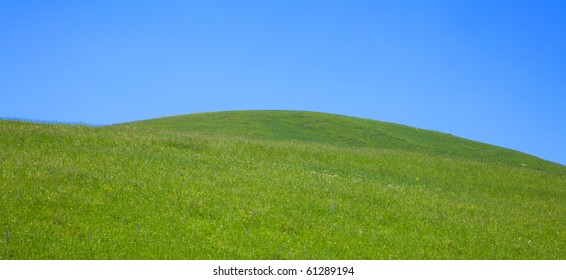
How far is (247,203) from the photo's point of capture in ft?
80.5

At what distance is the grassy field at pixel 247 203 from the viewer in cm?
2006

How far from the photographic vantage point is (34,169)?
26516mm

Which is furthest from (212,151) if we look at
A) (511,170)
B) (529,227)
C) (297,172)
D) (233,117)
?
(233,117)

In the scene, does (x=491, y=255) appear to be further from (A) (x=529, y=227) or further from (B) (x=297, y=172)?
(B) (x=297, y=172)

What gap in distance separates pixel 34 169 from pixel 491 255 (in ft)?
64.4

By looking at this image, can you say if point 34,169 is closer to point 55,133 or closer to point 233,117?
point 55,133

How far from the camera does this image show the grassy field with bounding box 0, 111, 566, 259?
65.8 feet

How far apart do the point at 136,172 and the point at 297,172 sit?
9.26 m

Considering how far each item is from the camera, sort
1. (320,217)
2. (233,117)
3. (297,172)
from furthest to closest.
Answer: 1. (233,117)
2. (297,172)
3. (320,217)

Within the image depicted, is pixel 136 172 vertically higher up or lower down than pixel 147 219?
higher up

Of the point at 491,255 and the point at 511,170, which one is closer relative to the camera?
the point at 491,255

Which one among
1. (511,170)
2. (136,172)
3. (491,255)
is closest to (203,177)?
(136,172)

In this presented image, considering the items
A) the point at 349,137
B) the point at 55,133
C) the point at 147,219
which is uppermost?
the point at 349,137
